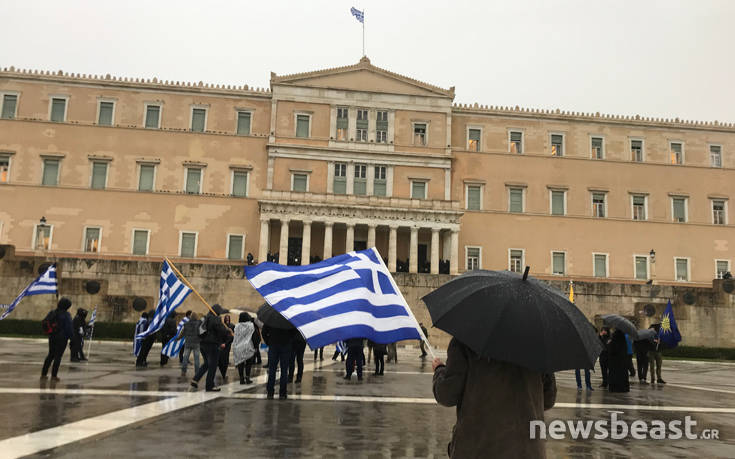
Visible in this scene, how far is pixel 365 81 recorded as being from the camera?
145 ft

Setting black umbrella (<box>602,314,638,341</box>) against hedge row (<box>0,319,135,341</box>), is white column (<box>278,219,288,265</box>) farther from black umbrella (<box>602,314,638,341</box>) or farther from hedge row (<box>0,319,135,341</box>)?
black umbrella (<box>602,314,638,341</box>)

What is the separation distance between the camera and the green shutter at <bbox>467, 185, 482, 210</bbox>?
44000 millimetres

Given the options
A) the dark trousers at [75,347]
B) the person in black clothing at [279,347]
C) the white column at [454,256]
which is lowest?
the dark trousers at [75,347]

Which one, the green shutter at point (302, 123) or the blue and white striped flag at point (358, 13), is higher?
the blue and white striped flag at point (358, 13)

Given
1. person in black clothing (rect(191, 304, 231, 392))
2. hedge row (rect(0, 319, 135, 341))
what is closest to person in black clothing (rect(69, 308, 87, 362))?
person in black clothing (rect(191, 304, 231, 392))

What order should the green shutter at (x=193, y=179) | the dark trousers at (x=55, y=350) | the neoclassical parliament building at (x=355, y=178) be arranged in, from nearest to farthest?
1. the dark trousers at (x=55, y=350)
2. the neoclassical parliament building at (x=355, y=178)
3. the green shutter at (x=193, y=179)

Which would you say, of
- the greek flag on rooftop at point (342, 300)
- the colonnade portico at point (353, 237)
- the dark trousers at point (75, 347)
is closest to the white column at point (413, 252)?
the colonnade portico at point (353, 237)

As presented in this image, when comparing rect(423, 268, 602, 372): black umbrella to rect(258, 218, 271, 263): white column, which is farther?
rect(258, 218, 271, 263): white column

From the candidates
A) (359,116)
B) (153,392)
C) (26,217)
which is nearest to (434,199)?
(359,116)

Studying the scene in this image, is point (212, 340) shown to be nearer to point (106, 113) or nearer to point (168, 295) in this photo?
point (168, 295)

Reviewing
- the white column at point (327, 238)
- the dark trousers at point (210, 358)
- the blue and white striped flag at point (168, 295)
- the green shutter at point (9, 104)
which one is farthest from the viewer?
the green shutter at point (9, 104)

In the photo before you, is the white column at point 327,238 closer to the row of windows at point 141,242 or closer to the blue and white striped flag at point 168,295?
the row of windows at point 141,242

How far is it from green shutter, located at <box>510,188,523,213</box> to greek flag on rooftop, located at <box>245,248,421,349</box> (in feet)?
127

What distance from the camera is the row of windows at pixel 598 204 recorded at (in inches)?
1741
